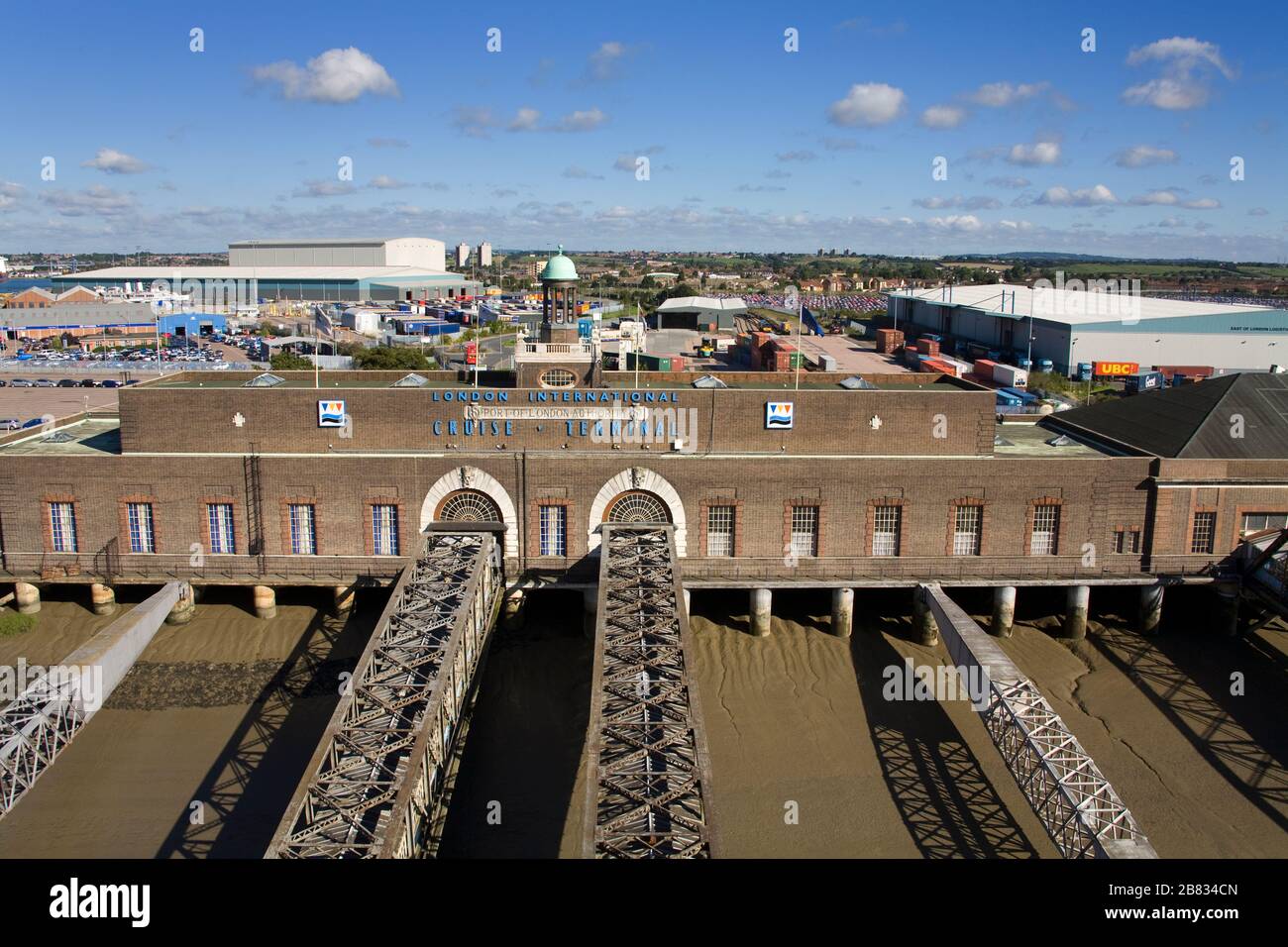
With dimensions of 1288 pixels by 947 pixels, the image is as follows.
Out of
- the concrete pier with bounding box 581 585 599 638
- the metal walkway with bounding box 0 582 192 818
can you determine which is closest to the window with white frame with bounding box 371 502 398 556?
the concrete pier with bounding box 581 585 599 638

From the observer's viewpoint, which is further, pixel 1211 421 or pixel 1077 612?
pixel 1211 421

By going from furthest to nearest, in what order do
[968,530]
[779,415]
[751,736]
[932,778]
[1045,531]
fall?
[779,415] < [1045,531] < [968,530] < [751,736] < [932,778]

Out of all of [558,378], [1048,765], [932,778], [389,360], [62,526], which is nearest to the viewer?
[1048,765]

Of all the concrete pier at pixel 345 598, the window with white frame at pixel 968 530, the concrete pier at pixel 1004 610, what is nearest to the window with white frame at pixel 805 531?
the window with white frame at pixel 968 530

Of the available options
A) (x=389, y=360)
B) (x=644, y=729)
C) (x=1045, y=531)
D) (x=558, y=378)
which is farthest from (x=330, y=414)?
(x=389, y=360)

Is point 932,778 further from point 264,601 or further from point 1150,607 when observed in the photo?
point 264,601

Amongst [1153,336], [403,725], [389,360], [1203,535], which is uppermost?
[1153,336]
